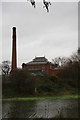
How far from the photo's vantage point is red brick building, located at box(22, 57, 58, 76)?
66.8m

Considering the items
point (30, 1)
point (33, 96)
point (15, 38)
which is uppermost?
point (15, 38)

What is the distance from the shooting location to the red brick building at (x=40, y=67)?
2628 inches

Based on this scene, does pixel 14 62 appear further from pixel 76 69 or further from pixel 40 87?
pixel 76 69

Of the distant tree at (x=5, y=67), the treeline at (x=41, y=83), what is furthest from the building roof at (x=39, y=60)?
the treeline at (x=41, y=83)

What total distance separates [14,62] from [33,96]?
10843 millimetres

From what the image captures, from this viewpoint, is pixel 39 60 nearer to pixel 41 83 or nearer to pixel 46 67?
pixel 46 67

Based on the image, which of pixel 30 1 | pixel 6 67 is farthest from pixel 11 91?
pixel 30 1

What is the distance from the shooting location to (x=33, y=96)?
45.7 metres

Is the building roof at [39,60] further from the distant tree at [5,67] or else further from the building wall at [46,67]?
the distant tree at [5,67]

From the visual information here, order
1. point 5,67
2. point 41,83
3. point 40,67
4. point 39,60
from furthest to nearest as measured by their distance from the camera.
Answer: point 39,60 → point 40,67 → point 5,67 → point 41,83

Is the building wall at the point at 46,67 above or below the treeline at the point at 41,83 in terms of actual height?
above

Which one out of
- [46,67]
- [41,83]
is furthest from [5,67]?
Result: [41,83]

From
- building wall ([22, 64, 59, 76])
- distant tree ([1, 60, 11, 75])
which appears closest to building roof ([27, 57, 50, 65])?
building wall ([22, 64, 59, 76])

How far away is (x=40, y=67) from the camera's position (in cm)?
7750
